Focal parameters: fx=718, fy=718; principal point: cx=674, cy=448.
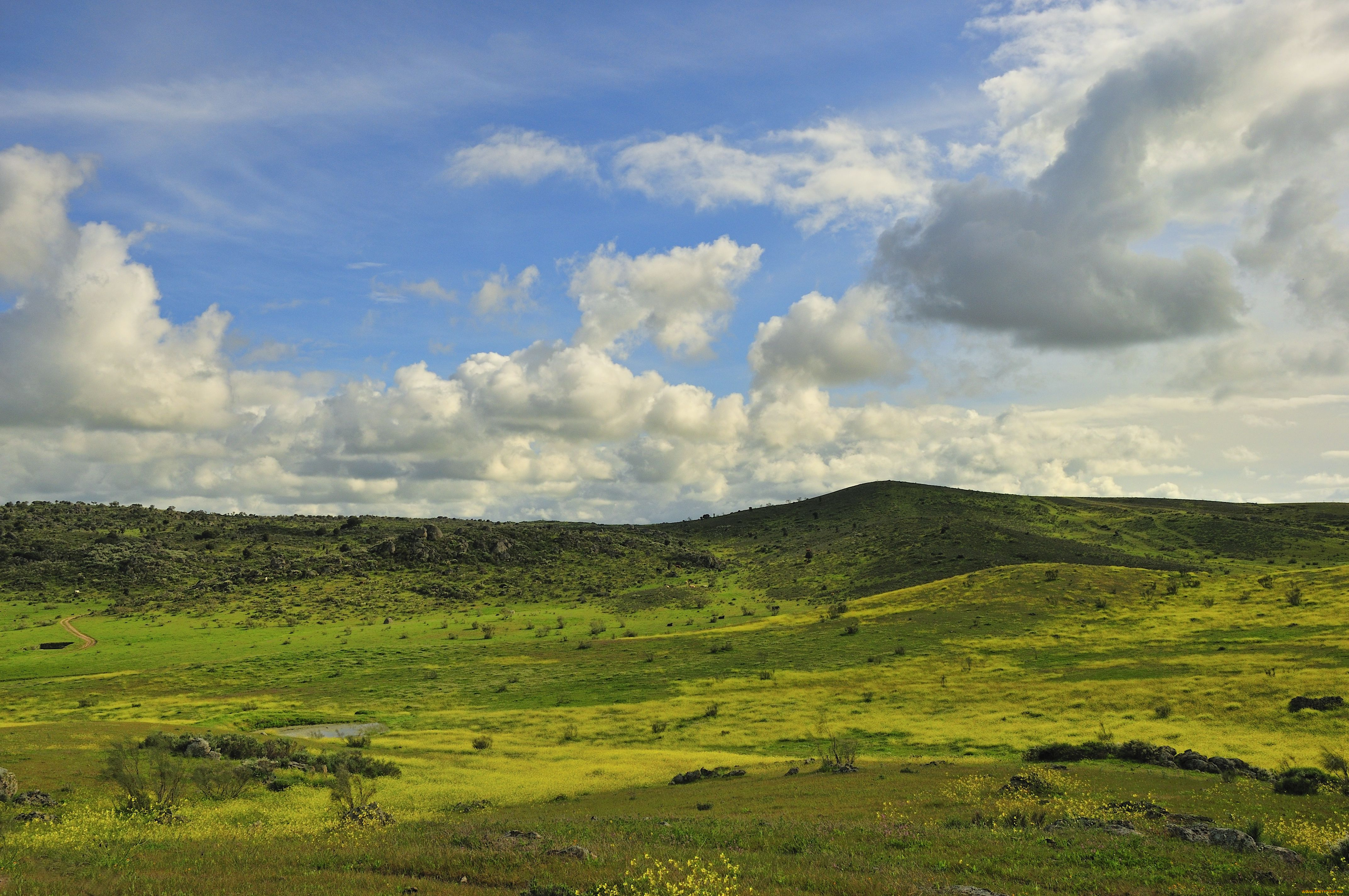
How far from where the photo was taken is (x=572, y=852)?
62.3 ft

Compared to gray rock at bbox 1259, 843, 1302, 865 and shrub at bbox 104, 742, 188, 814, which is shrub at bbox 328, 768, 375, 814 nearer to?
shrub at bbox 104, 742, 188, 814

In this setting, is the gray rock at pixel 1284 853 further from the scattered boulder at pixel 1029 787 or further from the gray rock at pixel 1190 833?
the scattered boulder at pixel 1029 787

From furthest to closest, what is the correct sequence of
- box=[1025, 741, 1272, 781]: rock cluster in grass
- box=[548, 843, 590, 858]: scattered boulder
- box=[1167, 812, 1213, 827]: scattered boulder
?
box=[1025, 741, 1272, 781]: rock cluster in grass < box=[1167, 812, 1213, 827]: scattered boulder < box=[548, 843, 590, 858]: scattered boulder

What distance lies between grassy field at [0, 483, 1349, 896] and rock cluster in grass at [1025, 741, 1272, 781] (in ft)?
4.13

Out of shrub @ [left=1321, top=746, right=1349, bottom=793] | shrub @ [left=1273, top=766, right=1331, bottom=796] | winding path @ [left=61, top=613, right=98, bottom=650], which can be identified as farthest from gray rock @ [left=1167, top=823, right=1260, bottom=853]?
winding path @ [left=61, top=613, right=98, bottom=650]

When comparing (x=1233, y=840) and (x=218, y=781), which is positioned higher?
(x=1233, y=840)

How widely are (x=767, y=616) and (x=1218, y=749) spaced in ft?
233

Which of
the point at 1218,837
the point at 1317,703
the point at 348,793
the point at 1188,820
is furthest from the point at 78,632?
the point at 1317,703

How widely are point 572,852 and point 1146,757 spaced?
2899 centimetres

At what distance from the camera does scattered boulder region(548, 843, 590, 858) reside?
1858cm

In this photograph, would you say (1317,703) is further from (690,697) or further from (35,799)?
(35,799)

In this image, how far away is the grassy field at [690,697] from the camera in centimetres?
1867

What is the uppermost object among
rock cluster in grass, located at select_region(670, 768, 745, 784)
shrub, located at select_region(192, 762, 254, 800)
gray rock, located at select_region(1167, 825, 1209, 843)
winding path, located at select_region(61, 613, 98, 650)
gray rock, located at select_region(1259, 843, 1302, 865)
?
gray rock, located at select_region(1259, 843, 1302, 865)

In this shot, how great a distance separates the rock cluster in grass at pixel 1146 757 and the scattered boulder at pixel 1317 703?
1207 centimetres
